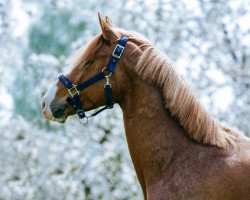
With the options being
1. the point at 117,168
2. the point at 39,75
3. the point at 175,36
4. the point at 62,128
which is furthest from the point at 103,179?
the point at 175,36

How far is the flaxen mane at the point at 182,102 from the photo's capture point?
5.57 meters

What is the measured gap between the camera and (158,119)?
571 cm

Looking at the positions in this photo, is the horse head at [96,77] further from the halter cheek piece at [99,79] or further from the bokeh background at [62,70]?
the bokeh background at [62,70]

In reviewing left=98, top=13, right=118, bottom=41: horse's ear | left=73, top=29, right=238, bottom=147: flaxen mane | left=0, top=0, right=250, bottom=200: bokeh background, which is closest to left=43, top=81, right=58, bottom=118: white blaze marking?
left=98, top=13, right=118, bottom=41: horse's ear

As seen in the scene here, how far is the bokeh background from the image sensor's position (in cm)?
1675

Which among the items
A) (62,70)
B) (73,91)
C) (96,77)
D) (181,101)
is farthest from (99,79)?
(62,70)

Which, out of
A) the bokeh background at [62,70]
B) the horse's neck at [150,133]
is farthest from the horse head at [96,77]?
the bokeh background at [62,70]

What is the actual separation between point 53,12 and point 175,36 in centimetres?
395

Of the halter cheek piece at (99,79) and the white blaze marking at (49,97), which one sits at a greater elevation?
the halter cheek piece at (99,79)

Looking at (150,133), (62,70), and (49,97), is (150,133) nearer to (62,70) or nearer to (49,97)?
(49,97)

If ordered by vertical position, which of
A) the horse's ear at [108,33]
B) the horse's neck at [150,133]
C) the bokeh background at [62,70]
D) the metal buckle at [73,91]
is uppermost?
the horse's ear at [108,33]

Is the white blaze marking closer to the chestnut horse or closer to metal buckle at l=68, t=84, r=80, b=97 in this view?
the chestnut horse

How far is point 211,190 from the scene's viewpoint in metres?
5.37

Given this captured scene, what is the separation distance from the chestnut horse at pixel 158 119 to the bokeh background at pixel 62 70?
10147 mm
